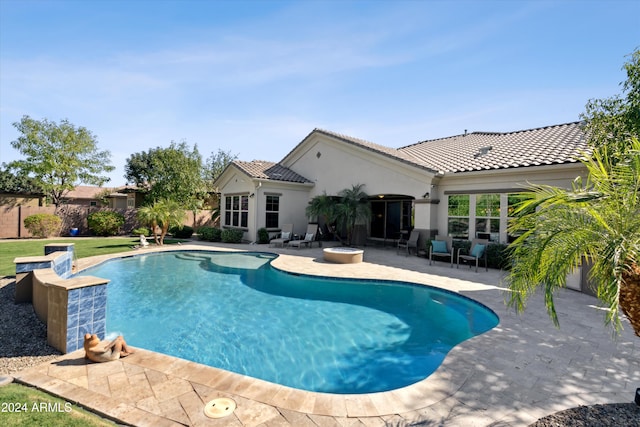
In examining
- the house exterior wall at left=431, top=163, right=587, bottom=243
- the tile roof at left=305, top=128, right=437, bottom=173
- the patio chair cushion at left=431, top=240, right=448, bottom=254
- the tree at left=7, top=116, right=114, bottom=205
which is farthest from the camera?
the tree at left=7, top=116, right=114, bottom=205

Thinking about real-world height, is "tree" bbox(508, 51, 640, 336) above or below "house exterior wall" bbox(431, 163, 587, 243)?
below

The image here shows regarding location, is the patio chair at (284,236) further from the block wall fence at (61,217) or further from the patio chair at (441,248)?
the patio chair at (441,248)

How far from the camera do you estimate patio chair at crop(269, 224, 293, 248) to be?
18.4 metres

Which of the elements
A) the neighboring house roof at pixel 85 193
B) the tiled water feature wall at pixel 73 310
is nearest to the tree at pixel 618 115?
the tiled water feature wall at pixel 73 310

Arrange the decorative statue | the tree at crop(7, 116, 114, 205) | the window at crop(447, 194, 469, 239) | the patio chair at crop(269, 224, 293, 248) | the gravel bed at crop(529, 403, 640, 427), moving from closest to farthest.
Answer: the gravel bed at crop(529, 403, 640, 427), the decorative statue, the window at crop(447, 194, 469, 239), the patio chair at crop(269, 224, 293, 248), the tree at crop(7, 116, 114, 205)

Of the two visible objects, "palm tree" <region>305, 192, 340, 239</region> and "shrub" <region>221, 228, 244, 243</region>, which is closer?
"palm tree" <region>305, 192, 340, 239</region>

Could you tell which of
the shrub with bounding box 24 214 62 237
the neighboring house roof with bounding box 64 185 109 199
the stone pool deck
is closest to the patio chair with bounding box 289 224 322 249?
the stone pool deck

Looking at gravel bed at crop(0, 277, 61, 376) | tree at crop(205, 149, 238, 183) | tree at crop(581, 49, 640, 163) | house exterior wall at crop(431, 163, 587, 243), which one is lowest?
gravel bed at crop(0, 277, 61, 376)

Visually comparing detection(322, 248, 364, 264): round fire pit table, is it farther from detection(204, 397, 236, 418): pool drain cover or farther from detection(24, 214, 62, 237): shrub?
detection(24, 214, 62, 237): shrub

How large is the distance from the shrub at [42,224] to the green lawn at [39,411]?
22.9 m

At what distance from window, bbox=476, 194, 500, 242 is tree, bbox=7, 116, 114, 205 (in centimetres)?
3156

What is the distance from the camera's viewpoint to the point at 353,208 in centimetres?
1705

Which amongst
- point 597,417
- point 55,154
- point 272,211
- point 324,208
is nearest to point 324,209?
point 324,208

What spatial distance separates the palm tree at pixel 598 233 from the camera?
2816 mm
